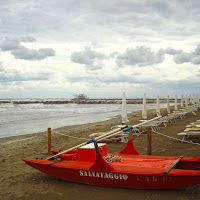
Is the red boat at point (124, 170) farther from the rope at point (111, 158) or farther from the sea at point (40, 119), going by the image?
the sea at point (40, 119)

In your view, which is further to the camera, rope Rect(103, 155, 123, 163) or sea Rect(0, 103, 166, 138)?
sea Rect(0, 103, 166, 138)

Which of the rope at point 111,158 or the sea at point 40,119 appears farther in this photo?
the sea at point 40,119

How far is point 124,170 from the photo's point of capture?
5.22 meters

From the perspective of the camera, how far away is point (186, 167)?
564 centimetres

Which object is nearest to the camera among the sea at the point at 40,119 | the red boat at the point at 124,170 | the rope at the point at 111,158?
the red boat at the point at 124,170

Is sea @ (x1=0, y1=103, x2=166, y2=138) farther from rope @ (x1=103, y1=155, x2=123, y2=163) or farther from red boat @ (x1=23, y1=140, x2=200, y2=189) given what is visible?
rope @ (x1=103, y1=155, x2=123, y2=163)

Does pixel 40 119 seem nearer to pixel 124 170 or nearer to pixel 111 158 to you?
pixel 111 158

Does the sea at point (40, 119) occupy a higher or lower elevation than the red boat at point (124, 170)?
lower

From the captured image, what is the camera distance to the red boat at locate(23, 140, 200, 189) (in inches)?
192

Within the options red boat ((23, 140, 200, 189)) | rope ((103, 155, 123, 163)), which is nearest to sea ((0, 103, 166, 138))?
red boat ((23, 140, 200, 189))

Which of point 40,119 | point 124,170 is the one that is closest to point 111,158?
point 124,170

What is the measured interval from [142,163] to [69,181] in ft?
6.24

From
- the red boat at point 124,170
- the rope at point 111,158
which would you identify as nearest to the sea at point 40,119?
the red boat at point 124,170

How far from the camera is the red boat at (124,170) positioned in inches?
192
